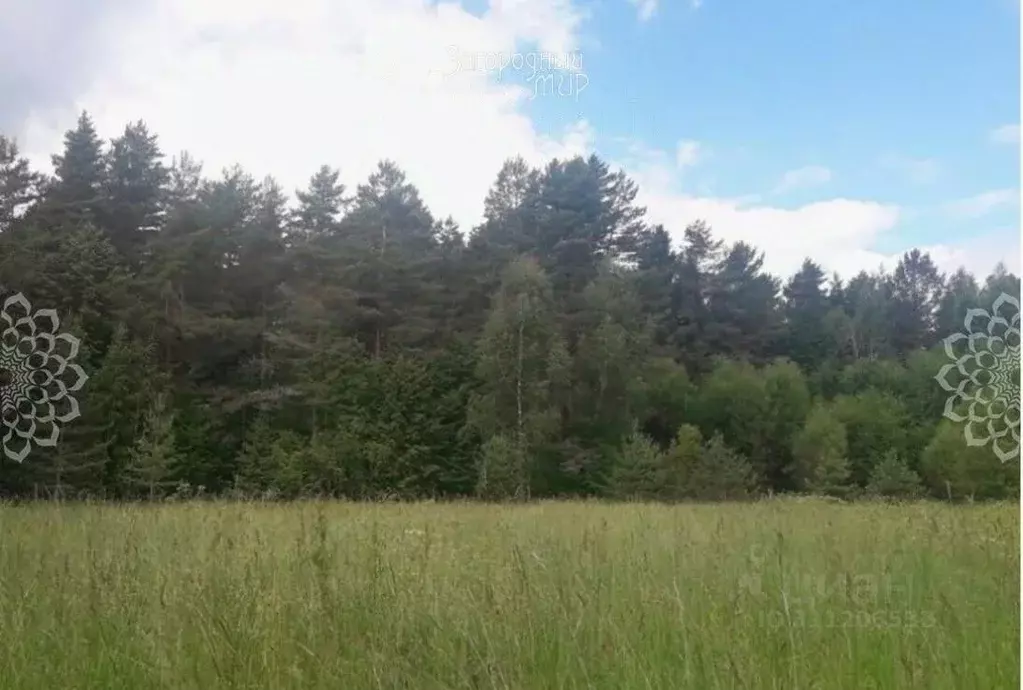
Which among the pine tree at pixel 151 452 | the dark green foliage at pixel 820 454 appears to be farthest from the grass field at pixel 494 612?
the dark green foliage at pixel 820 454

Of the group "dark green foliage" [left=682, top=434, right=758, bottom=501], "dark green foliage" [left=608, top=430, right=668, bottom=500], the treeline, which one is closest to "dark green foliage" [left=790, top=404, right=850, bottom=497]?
the treeline

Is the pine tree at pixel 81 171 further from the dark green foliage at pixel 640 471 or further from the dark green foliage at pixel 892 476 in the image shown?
the dark green foliage at pixel 892 476

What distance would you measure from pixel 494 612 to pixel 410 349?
22500 mm

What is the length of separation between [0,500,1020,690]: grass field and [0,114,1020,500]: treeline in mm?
16576

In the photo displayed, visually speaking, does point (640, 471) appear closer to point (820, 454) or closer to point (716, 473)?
point (716, 473)

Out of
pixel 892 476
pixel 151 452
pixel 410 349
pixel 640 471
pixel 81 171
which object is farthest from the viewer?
pixel 410 349

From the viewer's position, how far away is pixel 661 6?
6207 millimetres

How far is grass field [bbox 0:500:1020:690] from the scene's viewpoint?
237cm

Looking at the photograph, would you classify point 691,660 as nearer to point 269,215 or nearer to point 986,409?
point 986,409

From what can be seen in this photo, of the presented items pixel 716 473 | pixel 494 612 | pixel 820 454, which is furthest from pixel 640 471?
pixel 494 612

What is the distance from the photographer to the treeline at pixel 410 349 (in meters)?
21.2

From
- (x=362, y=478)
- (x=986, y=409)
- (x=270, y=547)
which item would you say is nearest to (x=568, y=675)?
(x=270, y=547)

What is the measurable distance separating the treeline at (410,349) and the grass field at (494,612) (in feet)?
54.4

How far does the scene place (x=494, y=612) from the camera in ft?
8.98
